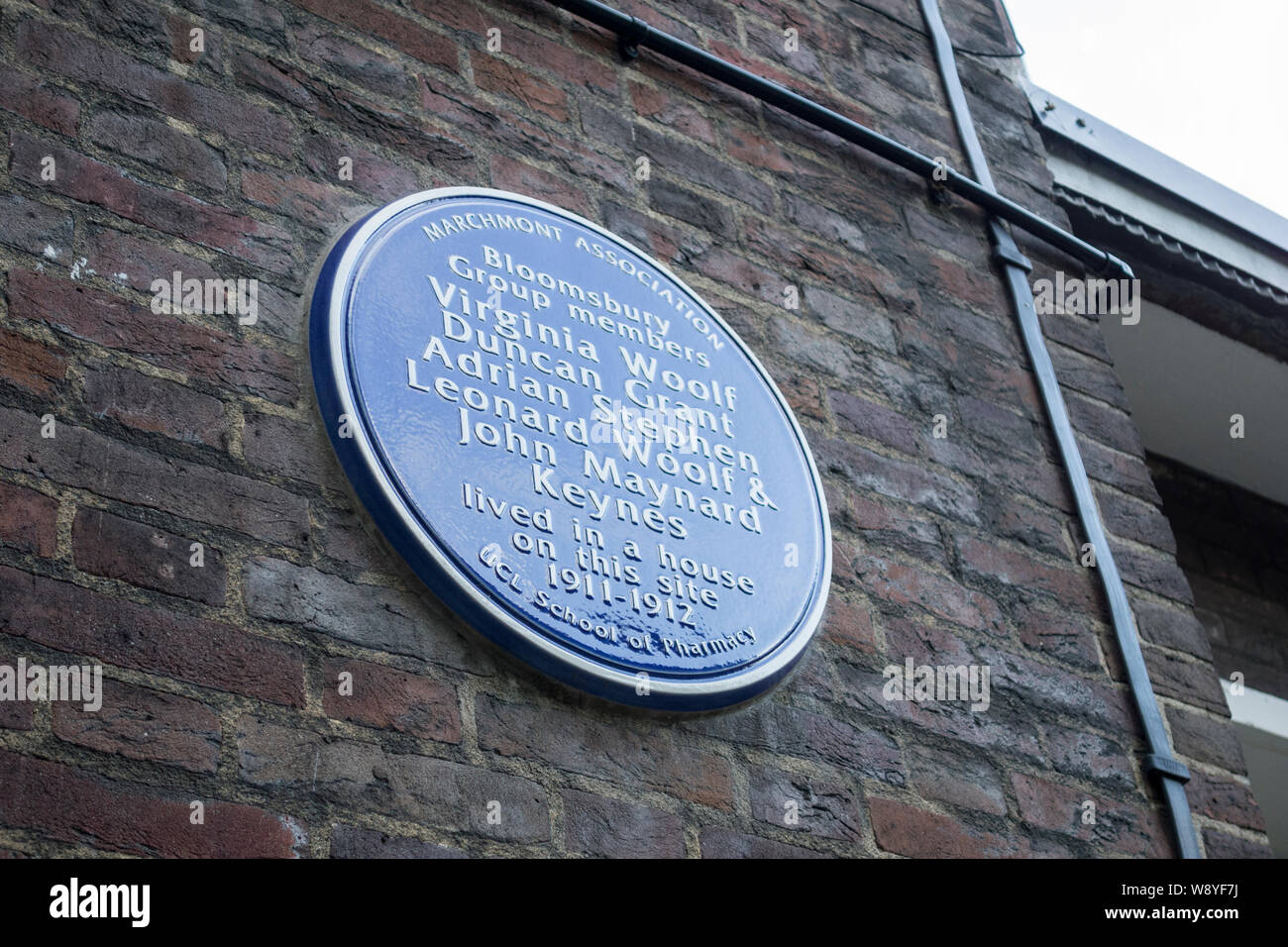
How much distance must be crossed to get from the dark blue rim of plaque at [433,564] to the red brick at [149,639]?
21 centimetres

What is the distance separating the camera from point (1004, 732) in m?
2.28

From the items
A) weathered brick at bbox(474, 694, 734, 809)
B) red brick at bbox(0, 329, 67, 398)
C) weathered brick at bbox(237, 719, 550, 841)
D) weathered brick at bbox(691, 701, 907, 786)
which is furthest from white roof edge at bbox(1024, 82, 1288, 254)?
red brick at bbox(0, 329, 67, 398)

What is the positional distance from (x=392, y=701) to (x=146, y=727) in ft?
0.97

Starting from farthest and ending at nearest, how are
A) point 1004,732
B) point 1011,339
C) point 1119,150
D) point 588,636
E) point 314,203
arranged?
point 1119,150 → point 1011,339 → point 1004,732 → point 314,203 → point 588,636

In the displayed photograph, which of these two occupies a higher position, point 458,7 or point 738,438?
point 458,7

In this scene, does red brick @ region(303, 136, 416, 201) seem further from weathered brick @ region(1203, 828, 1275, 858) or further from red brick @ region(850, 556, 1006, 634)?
weathered brick @ region(1203, 828, 1275, 858)

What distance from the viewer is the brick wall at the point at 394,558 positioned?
166cm

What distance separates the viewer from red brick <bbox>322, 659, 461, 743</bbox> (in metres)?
1.74

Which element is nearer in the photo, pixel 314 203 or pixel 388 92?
pixel 314 203
